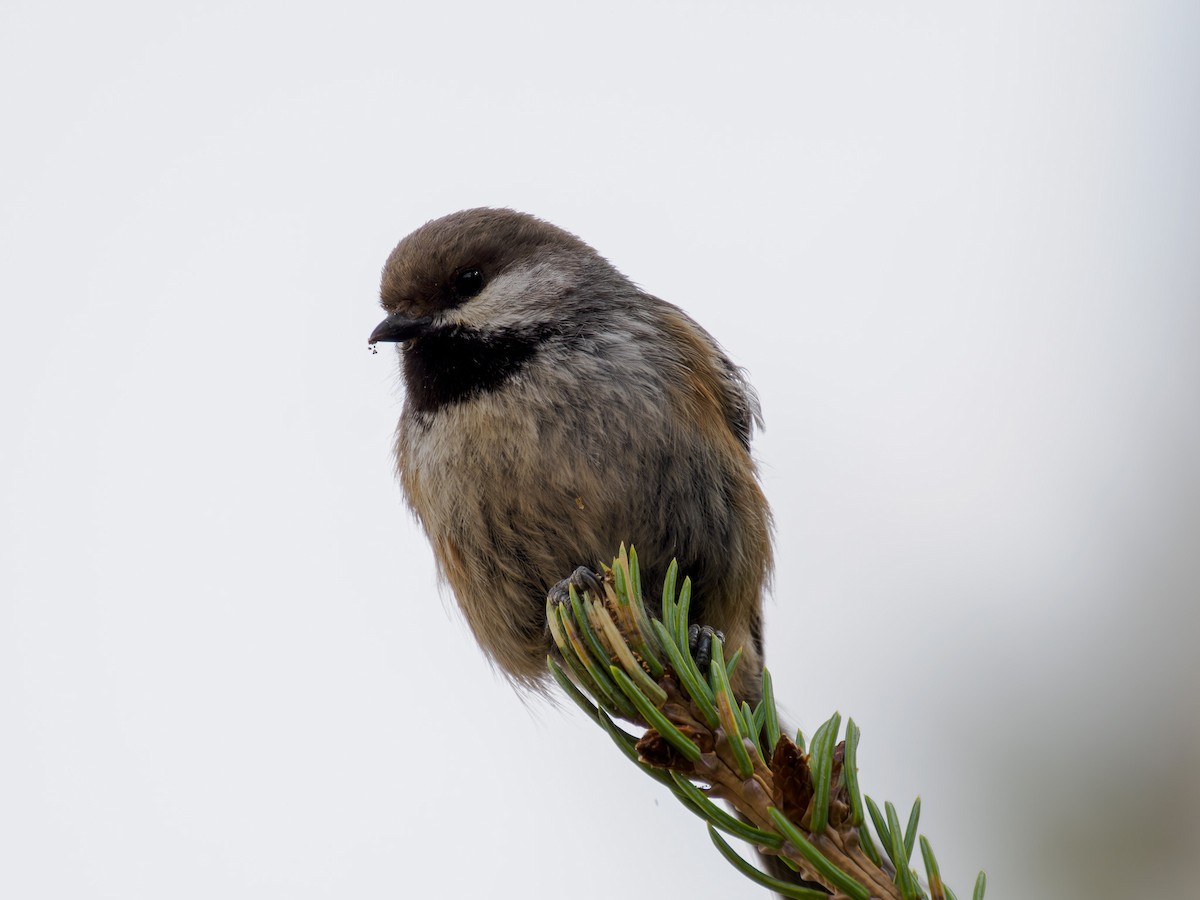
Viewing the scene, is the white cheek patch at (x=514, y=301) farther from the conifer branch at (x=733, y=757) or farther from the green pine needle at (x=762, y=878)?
the green pine needle at (x=762, y=878)

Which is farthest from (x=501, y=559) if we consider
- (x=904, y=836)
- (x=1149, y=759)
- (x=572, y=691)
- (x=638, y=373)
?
(x=1149, y=759)

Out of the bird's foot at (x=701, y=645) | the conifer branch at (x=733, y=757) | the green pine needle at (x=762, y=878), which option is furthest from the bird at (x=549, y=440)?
the green pine needle at (x=762, y=878)

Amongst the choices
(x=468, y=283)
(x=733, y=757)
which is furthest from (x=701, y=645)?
(x=468, y=283)

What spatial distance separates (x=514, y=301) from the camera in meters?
3.54

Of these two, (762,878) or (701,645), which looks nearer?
(762,878)

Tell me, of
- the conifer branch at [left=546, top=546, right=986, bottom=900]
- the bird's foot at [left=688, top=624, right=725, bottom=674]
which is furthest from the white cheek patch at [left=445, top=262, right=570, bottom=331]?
the conifer branch at [left=546, top=546, right=986, bottom=900]

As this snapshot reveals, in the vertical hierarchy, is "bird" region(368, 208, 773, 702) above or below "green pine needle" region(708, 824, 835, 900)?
above

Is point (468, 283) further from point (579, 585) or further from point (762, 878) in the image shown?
point (762, 878)

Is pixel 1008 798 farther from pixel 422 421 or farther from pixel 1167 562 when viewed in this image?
pixel 422 421

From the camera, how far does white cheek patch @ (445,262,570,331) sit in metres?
3.46

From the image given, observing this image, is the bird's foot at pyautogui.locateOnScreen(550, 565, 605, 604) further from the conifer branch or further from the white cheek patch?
the white cheek patch

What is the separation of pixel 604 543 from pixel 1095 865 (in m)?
1.62

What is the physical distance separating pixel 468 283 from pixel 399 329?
29cm

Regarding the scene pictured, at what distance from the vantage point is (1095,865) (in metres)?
3.07
